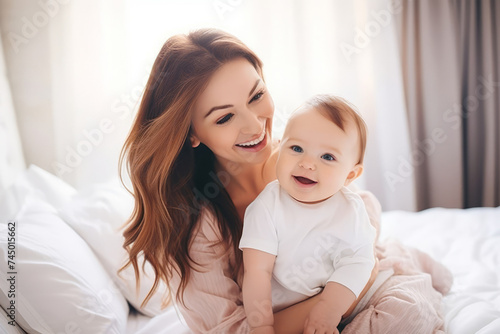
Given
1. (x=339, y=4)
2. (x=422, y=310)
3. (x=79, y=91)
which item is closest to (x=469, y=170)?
(x=339, y=4)

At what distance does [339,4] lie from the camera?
3000mm

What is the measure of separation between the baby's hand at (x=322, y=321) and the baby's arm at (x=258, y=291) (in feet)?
0.33

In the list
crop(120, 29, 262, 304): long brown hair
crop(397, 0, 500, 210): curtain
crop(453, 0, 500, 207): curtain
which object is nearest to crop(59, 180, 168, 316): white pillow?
crop(120, 29, 262, 304): long brown hair

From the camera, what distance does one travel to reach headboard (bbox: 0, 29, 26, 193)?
84.9 inches

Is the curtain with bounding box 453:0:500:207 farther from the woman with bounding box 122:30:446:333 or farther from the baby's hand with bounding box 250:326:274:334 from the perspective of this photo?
the baby's hand with bounding box 250:326:274:334

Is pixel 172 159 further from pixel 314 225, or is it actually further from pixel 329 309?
pixel 329 309

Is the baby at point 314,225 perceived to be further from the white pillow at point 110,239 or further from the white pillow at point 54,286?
the white pillow at point 110,239

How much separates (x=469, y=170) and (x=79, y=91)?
274 cm

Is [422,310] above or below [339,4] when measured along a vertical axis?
below

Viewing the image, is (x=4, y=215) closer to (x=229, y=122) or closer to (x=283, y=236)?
(x=229, y=122)

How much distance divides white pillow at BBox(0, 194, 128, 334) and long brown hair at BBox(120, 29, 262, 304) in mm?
177

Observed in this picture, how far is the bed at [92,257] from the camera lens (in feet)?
4.26

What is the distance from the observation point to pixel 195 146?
4.85 ft

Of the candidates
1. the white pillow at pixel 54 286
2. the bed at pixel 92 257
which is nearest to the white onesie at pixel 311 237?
the bed at pixel 92 257
